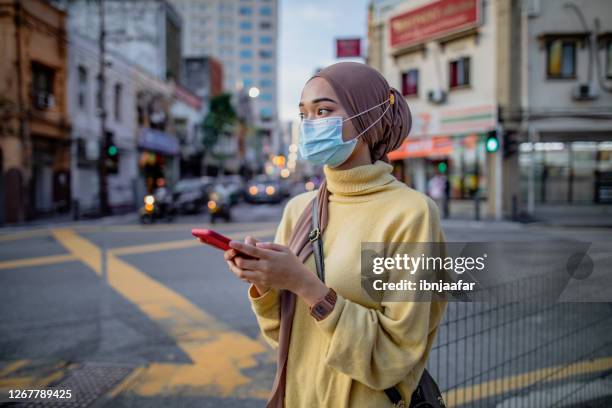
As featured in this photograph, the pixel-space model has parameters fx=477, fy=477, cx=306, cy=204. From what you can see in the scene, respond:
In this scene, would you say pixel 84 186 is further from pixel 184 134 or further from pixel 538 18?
pixel 538 18

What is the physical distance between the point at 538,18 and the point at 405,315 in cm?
2107

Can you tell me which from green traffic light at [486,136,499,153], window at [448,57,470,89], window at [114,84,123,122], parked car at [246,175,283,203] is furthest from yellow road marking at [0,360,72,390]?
window at [114,84,123,122]

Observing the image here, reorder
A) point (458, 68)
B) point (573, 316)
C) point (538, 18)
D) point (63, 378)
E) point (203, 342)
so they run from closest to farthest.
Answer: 1. point (573, 316)
2. point (63, 378)
3. point (203, 342)
4. point (538, 18)
5. point (458, 68)

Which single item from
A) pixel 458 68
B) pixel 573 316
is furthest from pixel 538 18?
pixel 573 316

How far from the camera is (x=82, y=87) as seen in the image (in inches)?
907

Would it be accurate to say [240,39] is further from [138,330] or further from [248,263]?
[248,263]

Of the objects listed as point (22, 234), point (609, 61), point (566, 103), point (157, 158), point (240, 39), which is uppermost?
point (240, 39)

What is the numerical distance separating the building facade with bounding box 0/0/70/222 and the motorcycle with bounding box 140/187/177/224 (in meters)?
4.59

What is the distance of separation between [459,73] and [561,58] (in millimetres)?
3876

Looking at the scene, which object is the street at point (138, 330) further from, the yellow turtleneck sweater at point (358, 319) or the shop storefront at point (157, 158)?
the shop storefront at point (157, 158)

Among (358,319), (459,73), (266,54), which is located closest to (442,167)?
(459,73)

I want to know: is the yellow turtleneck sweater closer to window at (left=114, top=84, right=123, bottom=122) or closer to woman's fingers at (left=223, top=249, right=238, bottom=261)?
woman's fingers at (left=223, top=249, right=238, bottom=261)

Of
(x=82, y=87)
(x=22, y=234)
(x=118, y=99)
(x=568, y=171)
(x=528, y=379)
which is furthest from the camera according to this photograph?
(x=118, y=99)

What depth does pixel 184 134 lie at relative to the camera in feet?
122
